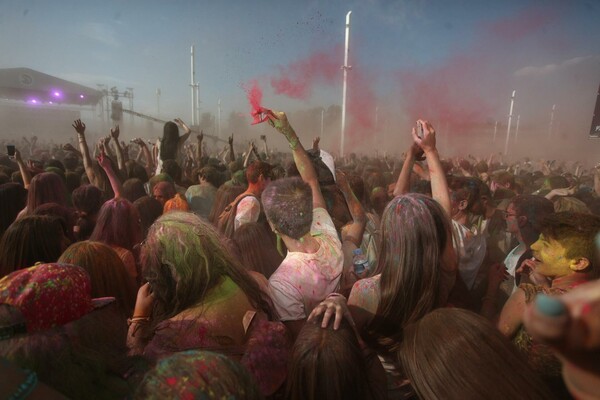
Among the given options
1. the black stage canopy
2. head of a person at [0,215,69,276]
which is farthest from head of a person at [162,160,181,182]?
the black stage canopy

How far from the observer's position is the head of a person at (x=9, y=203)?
128 inches

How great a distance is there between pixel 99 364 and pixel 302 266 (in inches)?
38.7

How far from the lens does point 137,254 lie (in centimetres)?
244

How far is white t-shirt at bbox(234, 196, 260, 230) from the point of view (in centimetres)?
307

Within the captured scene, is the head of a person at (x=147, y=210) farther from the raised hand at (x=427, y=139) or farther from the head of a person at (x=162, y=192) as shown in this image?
the raised hand at (x=427, y=139)

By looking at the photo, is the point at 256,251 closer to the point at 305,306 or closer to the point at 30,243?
the point at 305,306

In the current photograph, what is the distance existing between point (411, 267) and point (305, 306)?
1.87ft

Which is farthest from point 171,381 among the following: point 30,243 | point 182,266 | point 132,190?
point 132,190

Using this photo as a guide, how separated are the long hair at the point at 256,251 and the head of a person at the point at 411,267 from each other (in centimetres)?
104

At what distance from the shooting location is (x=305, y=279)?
70.6 inches

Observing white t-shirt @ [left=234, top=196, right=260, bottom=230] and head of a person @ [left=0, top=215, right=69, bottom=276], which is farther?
white t-shirt @ [left=234, top=196, right=260, bottom=230]

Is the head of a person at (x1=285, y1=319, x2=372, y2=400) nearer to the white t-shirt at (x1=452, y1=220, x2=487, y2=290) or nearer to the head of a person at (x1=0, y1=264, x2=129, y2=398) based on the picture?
the head of a person at (x1=0, y1=264, x2=129, y2=398)

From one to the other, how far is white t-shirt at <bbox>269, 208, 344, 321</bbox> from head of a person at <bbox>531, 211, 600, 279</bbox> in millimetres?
1008

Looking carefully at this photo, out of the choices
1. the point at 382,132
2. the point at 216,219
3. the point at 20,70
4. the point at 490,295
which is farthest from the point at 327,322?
the point at 20,70
